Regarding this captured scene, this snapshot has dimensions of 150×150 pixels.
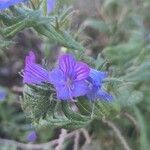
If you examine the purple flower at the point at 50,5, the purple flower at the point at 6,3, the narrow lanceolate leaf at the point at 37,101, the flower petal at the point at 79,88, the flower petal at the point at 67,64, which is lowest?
the narrow lanceolate leaf at the point at 37,101

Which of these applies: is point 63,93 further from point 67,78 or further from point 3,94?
point 3,94

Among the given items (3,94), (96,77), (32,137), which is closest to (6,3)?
(96,77)

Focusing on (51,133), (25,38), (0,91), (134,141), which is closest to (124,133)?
(134,141)

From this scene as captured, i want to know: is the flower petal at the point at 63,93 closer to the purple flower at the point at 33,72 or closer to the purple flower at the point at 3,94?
the purple flower at the point at 33,72

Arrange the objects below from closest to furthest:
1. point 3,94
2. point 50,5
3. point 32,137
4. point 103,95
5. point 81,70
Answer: point 81,70 → point 103,95 → point 50,5 → point 32,137 → point 3,94

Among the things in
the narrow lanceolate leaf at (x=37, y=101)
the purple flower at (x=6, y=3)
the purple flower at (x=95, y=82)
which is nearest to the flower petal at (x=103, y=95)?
the purple flower at (x=95, y=82)

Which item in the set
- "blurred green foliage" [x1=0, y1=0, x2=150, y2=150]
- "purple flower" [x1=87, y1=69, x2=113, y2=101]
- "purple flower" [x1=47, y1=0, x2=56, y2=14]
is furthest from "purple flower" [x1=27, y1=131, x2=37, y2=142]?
"purple flower" [x1=87, y1=69, x2=113, y2=101]

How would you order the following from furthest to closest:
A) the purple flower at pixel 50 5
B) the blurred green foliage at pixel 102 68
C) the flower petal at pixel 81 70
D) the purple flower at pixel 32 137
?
the purple flower at pixel 32 137 → the purple flower at pixel 50 5 → the blurred green foliage at pixel 102 68 → the flower petal at pixel 81 70

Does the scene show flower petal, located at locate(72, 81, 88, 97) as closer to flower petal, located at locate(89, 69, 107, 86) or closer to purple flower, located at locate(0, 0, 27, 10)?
flower petal, located at locate(89, 69, 107, 86)
